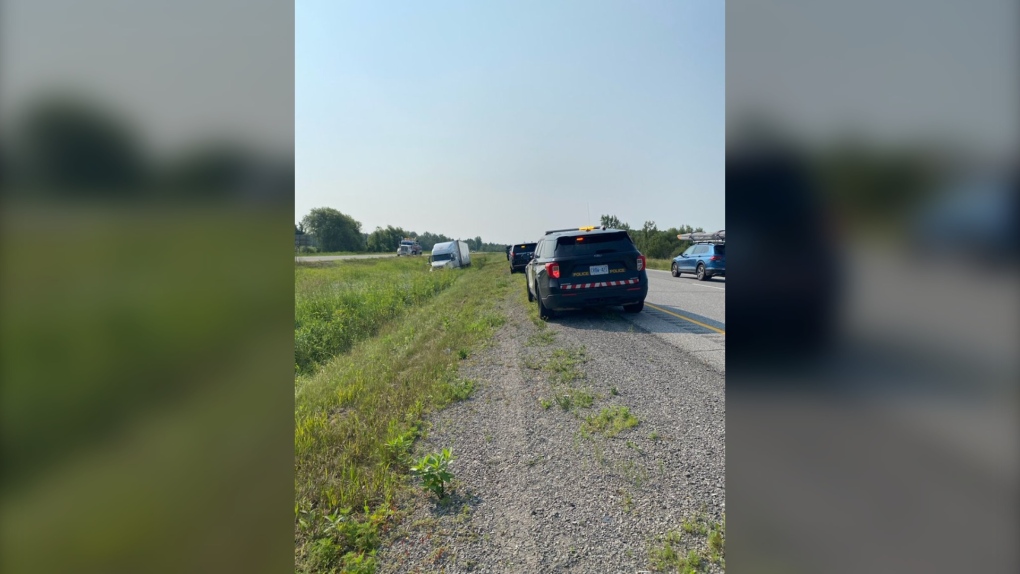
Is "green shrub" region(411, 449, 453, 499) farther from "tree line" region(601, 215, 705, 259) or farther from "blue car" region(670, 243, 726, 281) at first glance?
"tree line" region(601, 215, 705, 259)

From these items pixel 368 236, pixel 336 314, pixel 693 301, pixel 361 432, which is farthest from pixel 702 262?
pixel 368 236

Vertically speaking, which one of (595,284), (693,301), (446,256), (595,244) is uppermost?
(446,256)

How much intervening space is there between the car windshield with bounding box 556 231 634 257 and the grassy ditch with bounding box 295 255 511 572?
2.27 metres

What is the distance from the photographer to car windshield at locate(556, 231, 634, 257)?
8.84 metres

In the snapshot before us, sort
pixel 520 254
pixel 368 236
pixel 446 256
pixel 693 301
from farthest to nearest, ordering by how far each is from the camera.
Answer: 1. pixel 368 236
2. pixel 446 256
3. pixel 520 254
4. pixel 693 301

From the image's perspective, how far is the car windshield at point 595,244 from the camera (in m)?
8.84

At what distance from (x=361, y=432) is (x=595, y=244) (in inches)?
243

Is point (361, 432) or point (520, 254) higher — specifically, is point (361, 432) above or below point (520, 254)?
below

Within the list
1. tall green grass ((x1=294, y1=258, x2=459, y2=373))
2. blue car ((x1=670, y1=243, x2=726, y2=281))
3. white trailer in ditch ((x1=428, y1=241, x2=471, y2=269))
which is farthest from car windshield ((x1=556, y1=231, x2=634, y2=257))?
white trailer in ditch ((x1=428, y1=241, x2=471, y2=269))

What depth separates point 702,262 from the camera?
65.4 feet

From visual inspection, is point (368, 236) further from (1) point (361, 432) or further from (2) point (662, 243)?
(1) point (361, 432)

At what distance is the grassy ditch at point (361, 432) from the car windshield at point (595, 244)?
2272 mm

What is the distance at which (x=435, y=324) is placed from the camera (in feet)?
31.6
